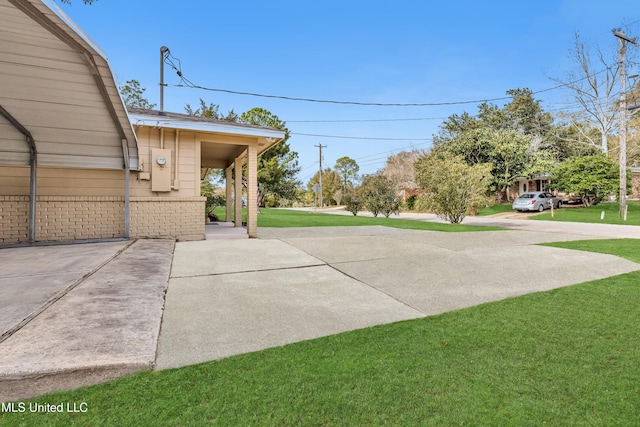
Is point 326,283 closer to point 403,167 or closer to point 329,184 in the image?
point 403,167

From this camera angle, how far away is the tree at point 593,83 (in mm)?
22406

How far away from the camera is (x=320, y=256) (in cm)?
591

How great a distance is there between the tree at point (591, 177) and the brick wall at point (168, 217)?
24330mm

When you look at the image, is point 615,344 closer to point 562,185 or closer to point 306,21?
point 306,21

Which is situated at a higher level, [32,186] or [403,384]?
[32,186]

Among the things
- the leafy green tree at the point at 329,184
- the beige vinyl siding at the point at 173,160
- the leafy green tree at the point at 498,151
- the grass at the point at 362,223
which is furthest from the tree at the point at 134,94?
the leafy green tree at the point at 329,184

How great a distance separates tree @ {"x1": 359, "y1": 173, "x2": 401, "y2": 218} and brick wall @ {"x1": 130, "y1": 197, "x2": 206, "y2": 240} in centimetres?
1264

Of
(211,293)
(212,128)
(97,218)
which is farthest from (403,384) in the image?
(97,218)

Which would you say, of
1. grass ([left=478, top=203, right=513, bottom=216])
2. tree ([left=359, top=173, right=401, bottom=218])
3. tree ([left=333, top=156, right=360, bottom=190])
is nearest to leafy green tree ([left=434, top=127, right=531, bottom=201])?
grass ([left=478, top=203, right=513, bottom=216])

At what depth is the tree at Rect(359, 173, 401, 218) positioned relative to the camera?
62.7 feet

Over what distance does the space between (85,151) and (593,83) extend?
3168 cm

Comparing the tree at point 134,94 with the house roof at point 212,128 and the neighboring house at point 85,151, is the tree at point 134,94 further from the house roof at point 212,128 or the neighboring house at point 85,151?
the neighboring house at point 85,151

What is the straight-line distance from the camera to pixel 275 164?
2931 cm

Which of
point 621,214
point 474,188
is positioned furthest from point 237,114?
point 621,214
